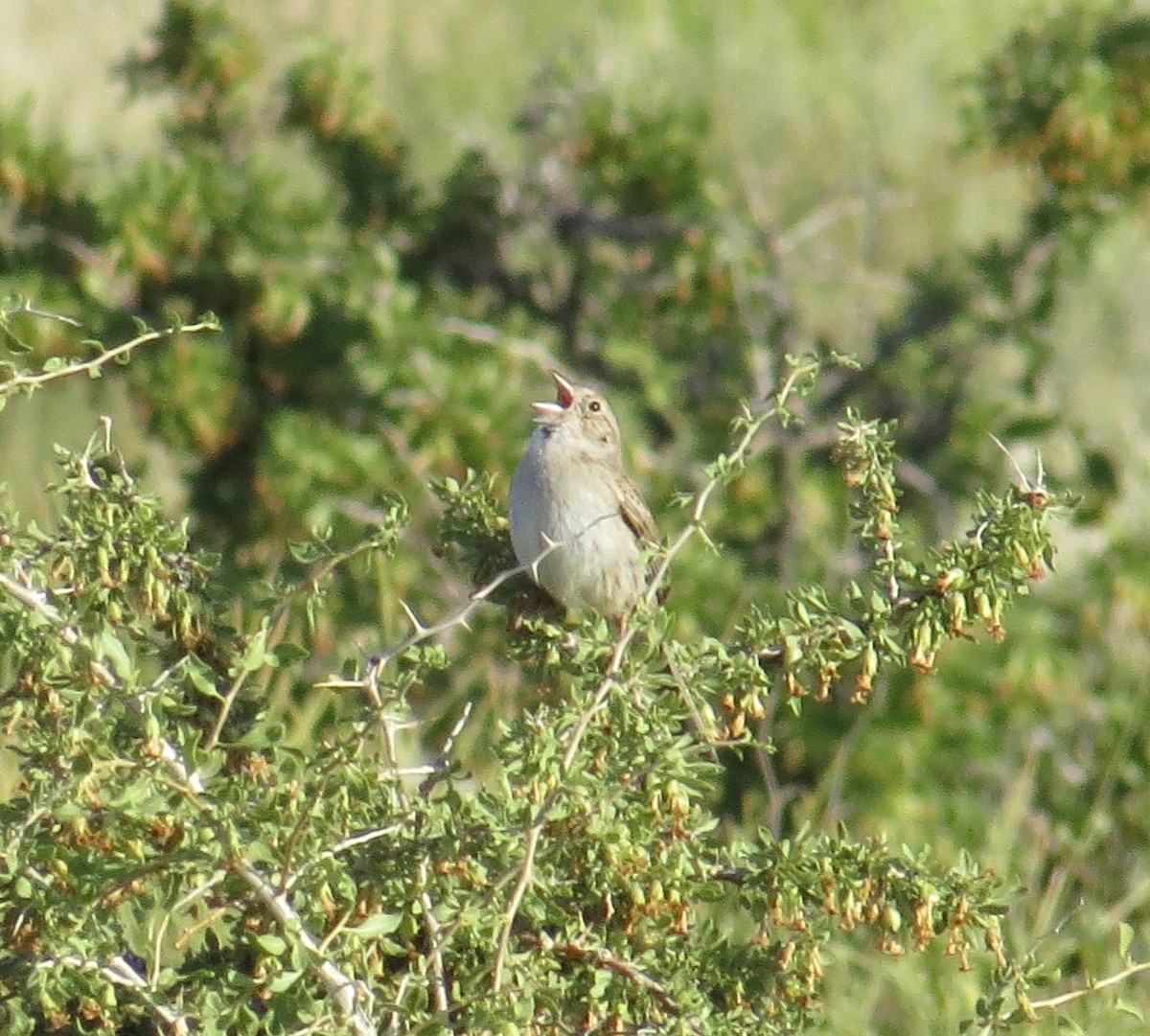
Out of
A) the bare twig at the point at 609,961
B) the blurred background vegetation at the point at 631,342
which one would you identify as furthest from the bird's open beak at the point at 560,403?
the bare twig at the point at 609,961

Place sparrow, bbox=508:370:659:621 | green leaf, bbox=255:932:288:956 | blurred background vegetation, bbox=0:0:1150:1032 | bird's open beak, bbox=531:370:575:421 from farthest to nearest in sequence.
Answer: blurred background vegetation, bbox=0:0:1150:1032 → bird's open beak, bbox=531:370:575:421 → sparrow, bbox=508:370:659:621 → green leaf, bbox=255:932:288:956

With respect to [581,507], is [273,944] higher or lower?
higher

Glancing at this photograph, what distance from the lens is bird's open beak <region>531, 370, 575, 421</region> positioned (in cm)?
622

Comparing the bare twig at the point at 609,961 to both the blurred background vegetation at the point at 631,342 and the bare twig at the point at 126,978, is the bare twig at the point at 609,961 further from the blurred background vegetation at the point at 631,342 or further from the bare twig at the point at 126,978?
the blurred background vegetation at the point at 631,342

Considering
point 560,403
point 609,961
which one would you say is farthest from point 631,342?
point 609,961

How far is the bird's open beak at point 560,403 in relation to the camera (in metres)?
6.22

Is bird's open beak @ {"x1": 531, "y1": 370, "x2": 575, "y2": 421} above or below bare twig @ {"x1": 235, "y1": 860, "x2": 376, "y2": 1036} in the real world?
below

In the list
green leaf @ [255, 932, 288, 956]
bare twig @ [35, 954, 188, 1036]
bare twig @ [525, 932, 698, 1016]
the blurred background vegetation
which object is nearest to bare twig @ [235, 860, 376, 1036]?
green leaf @ [255, 932, 288, 956]

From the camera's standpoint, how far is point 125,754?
312 centimetres

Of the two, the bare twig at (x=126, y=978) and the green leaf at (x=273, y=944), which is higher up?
the green leaf at (x=273, y=944)

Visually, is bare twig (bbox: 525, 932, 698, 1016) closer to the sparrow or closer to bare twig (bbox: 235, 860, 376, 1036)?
bare twig (bbox: 235, 860, 376, 1036)

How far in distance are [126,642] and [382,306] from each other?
455cm

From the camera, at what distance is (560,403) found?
653cm

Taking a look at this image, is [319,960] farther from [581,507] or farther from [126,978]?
[581,507]
